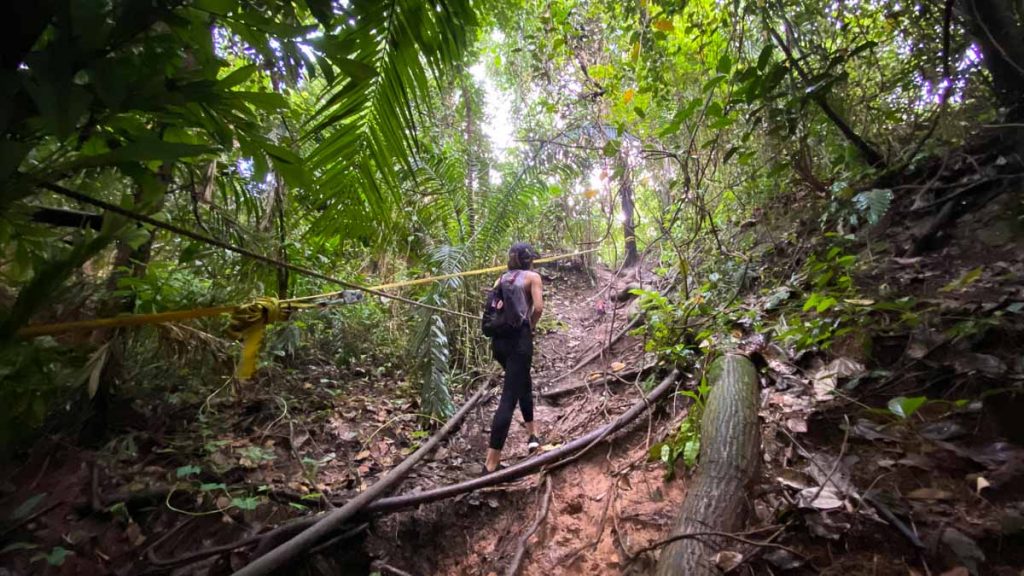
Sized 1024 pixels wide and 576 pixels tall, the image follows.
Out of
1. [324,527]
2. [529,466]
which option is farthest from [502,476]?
[324,527]

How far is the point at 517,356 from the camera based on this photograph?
305 cm

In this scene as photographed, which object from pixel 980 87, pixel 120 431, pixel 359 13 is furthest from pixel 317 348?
pixel 980 87

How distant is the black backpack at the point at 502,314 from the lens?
301 cm

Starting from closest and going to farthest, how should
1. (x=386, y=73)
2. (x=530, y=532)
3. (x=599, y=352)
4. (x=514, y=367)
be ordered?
1. (x=386, y=73)
2. (x=530, y=532)
3. (x=514, y=367)
4. (x=599, y=352)

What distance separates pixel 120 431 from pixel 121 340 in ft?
1.93

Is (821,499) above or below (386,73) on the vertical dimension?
below

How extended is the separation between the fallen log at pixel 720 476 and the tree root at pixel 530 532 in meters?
0.72

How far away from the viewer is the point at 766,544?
1564 mm

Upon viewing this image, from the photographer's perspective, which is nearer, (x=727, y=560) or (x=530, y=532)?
(x=727, y=560)

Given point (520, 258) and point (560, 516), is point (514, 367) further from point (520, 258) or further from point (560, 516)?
point (560, 516)

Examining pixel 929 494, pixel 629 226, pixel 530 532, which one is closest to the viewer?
pixel 929 494

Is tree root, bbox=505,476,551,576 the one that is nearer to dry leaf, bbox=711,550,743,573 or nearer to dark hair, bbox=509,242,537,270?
dry leaf, bbox=711,550,743,573

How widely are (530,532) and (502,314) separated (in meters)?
1.31

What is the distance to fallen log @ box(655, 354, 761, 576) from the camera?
165 cm
